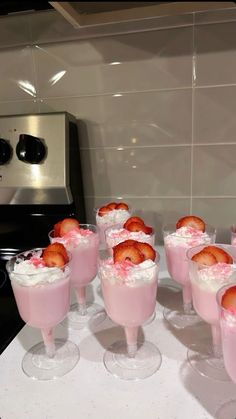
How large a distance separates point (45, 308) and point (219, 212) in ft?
2.51

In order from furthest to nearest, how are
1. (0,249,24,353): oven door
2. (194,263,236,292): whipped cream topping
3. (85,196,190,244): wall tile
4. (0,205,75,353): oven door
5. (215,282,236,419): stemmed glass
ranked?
1. (85,196,190,244): wall tile
2. (0,205,75,353): oven door
3. (0,249,24,353): oven door
4. (194,263,236,292): whipped cream topping
5. (215,282,236,419): stemmed glass

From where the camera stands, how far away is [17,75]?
3.87 ft

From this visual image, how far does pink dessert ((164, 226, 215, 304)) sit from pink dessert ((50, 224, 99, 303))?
0.19 metres

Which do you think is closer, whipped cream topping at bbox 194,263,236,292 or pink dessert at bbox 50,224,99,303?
whipped cream topping at bbox 194,263,236,292

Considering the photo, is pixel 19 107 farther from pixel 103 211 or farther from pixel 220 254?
pixel 220 254

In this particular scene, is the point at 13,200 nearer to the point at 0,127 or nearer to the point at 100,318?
the point at 0,127

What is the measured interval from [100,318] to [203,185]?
61 centimetres

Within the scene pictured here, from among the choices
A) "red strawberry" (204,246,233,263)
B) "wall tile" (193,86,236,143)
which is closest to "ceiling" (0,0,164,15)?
"wall tile" (193,86,236,143)

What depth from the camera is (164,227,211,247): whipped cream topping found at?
784 mm

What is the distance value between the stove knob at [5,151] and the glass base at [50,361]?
2.03 ft

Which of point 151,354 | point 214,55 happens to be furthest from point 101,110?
point 151,354

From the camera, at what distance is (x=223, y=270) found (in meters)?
0.61

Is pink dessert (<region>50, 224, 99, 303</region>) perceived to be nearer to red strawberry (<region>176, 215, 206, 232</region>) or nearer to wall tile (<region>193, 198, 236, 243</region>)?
red strawberry (<region>176, 215, 206, 232</region>)

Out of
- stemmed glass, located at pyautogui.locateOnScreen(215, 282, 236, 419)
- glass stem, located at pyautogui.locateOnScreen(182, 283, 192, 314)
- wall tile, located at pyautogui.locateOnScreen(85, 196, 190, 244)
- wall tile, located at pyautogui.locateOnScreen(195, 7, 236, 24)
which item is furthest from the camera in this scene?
wall tile, located at pyautogui.locateOnScreen(85, 196, 190, 244)
